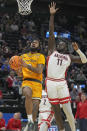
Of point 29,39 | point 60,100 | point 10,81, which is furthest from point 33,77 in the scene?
point 10,81

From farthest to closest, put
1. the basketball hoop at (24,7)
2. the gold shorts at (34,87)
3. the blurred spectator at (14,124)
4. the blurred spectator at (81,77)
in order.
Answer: the blurred spectator at (81,77) < the blurred spectator at (14,124) < the basketball hoop at (24,7) < the gold shorts at (34,87)

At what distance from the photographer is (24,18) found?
23953mm

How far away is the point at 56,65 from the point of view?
24.3 feet

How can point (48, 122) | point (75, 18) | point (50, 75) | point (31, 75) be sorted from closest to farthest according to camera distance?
point (50, 75) < point (31, 75) < point (48, 122) < point (75, 18)

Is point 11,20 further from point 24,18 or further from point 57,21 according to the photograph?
point 57,21

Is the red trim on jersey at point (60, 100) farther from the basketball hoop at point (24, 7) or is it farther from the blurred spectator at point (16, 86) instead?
the blurred spectator at point (16, 86)

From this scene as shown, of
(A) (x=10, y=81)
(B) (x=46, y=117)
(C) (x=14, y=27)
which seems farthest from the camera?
(C) (x=14, y=27)

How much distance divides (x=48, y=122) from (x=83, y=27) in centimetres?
2046

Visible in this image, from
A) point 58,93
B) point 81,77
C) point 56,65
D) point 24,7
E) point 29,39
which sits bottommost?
point 81,77

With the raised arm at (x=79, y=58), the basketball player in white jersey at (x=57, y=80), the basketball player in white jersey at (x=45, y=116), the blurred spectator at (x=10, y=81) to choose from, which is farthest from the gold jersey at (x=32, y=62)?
the blurred spectator at (x=10, y=81)

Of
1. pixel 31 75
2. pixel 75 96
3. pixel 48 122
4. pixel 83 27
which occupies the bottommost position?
pixel 83 27

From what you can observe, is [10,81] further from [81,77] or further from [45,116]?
[45,116]

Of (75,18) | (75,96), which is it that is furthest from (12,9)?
(75,96)

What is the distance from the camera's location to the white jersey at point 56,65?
291 inches
